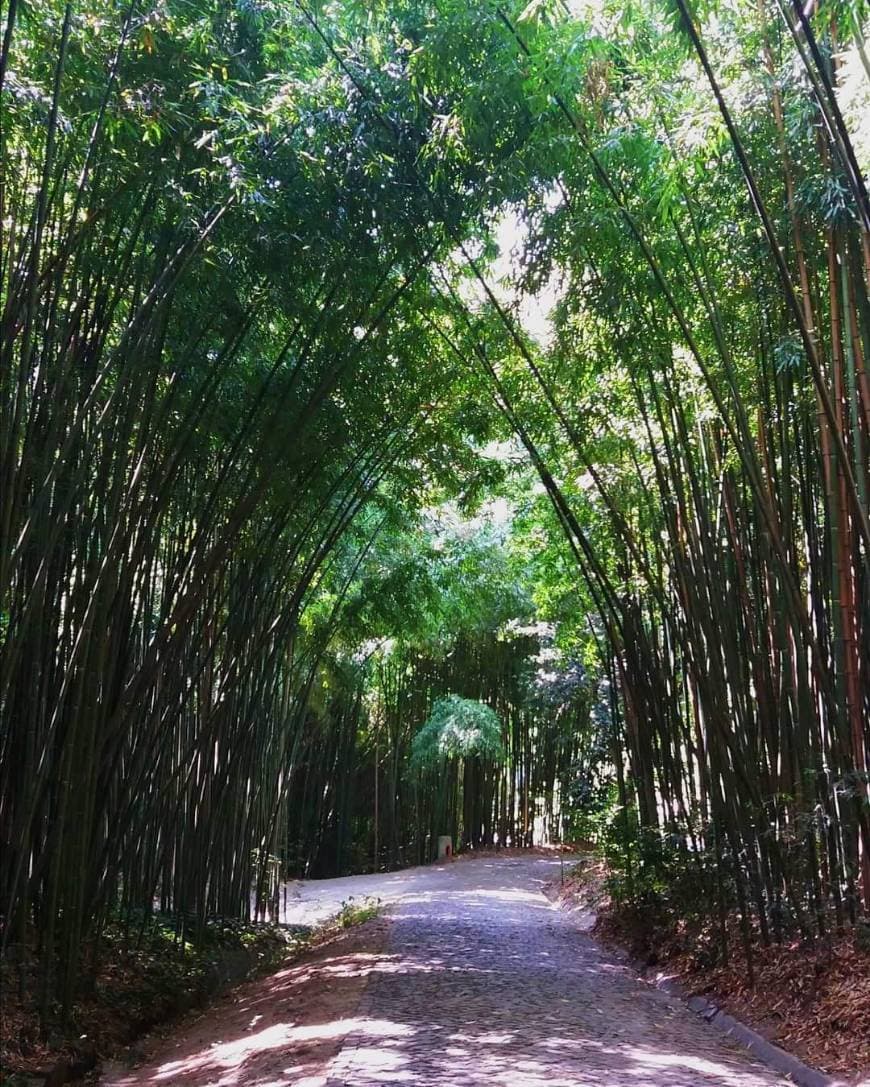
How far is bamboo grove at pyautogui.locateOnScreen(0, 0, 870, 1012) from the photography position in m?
3.40

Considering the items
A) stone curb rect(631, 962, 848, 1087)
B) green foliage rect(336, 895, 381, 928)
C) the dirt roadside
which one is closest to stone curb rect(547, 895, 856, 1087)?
stone curb rect(631, 962, 848, 1087)

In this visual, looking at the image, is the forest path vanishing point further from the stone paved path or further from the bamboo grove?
the bamboo grove

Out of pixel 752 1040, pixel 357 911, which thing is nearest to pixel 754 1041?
pixel 752 1040

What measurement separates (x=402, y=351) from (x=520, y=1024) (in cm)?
328

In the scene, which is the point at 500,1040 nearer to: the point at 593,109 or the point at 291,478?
the point at 291,478

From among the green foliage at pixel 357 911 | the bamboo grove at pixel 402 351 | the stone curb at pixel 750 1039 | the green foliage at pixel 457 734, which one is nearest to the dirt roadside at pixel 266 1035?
the bamboo grove at pixel 402 351

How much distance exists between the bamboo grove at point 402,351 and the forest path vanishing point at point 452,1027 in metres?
0.55

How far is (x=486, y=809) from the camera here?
13.4 metres

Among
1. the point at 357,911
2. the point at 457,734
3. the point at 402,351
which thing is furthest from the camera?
the point at 457,734

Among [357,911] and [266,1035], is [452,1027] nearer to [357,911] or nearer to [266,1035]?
[266,1035]

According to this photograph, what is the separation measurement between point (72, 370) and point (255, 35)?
4.77ft

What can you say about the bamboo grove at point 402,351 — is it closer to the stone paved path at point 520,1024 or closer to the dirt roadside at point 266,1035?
the dirt roadside at point 266,1035

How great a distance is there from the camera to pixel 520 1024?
11.8ft

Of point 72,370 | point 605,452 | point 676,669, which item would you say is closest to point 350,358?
point 72,370
